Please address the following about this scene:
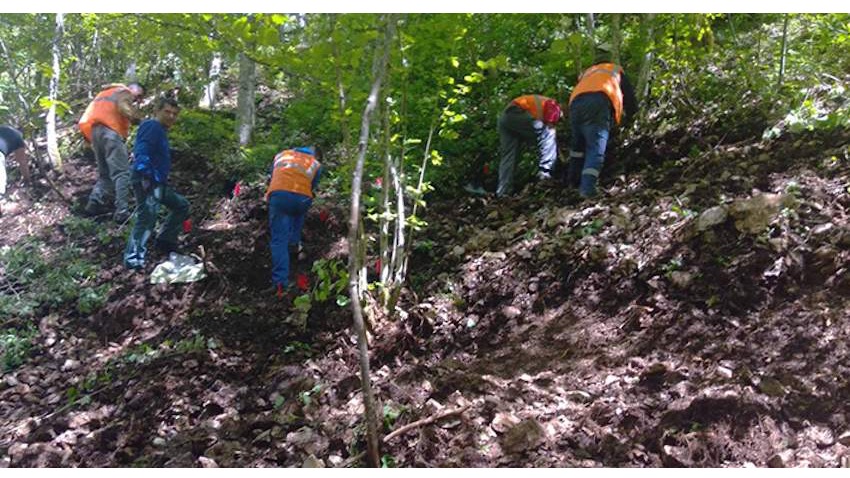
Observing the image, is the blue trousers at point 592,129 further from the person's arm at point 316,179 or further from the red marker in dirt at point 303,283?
the red marker in dirt at point 303,283

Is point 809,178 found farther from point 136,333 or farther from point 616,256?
point 136,333

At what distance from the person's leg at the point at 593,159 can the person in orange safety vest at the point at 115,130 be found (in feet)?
12.3

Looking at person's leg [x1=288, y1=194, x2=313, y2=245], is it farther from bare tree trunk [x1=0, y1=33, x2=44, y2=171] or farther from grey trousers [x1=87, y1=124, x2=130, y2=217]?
bare tree trunk [x1=0, y1=33, x2=44, y2=171]

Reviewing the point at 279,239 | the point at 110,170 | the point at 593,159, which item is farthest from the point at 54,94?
the point at 593,159

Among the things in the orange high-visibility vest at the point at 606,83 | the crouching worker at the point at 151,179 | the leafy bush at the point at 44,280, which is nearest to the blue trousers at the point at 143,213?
the crouching worker at the point at 151,179

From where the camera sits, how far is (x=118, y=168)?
4.82 m

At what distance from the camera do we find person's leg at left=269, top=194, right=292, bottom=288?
162 inches

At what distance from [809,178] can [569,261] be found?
1.42m

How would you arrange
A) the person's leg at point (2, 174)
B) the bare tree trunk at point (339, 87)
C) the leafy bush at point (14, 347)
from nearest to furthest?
the bare tree trunk at point (339, 87)
the leafy bush at point (14, 347)
the person's leg at point (2, 174)

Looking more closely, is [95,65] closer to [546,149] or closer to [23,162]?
[23,162]

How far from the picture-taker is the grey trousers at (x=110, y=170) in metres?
4.73

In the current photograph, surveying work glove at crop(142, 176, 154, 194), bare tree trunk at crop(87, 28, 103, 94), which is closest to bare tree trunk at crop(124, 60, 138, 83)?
bare tree trunk at crop(87, 28, 103, 94)

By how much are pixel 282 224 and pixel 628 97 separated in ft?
9.25

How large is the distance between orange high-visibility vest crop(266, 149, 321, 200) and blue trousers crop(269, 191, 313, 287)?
5cm
